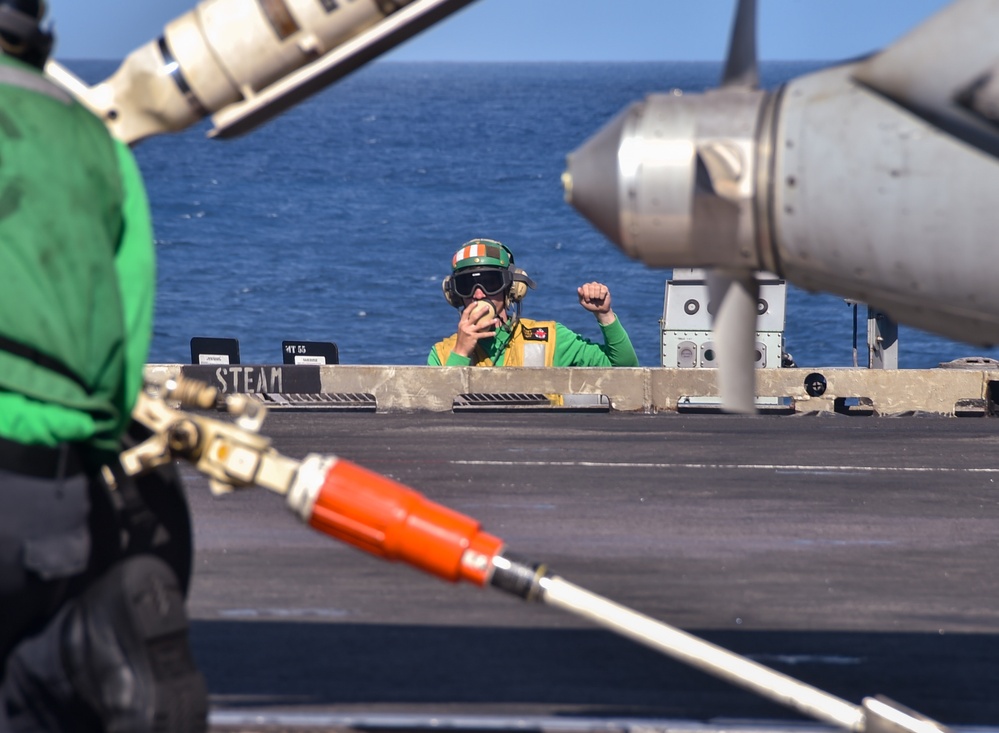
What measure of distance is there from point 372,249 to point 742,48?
214 feet

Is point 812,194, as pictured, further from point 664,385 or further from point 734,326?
point 664,385

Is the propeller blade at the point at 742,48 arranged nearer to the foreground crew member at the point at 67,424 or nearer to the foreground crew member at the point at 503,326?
the foreground crew member at the point at 67,424

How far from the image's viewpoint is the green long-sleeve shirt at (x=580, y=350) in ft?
48.1

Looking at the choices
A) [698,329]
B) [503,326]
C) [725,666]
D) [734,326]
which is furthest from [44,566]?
[698,329]

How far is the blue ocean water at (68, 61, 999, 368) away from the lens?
4522cm

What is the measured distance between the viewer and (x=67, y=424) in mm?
4281

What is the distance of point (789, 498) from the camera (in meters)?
10.5

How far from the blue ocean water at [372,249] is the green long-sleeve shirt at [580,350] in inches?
115

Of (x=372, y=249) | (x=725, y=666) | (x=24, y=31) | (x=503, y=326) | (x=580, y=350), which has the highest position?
(x=372, y=249)

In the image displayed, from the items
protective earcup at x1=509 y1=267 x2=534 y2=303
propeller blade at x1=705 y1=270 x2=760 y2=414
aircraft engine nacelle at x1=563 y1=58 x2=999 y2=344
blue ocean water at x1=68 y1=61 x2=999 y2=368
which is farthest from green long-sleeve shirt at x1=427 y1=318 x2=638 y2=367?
aircraft engine nacelle at x1=563 y1=58 x2=999 y2=344

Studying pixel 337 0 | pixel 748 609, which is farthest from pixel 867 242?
pixel 748 609

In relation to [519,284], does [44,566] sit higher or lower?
lower

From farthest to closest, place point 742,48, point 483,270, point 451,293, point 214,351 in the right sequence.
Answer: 1. point 214,351
2. point 451,293
3. point 483,270
4. point 742,48

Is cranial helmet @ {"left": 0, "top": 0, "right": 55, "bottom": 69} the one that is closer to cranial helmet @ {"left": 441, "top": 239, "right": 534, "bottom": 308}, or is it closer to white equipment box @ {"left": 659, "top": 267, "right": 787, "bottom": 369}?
cranial helmet @ {"left": 441, "top": 239, "right": 534, "bottom": 308}
